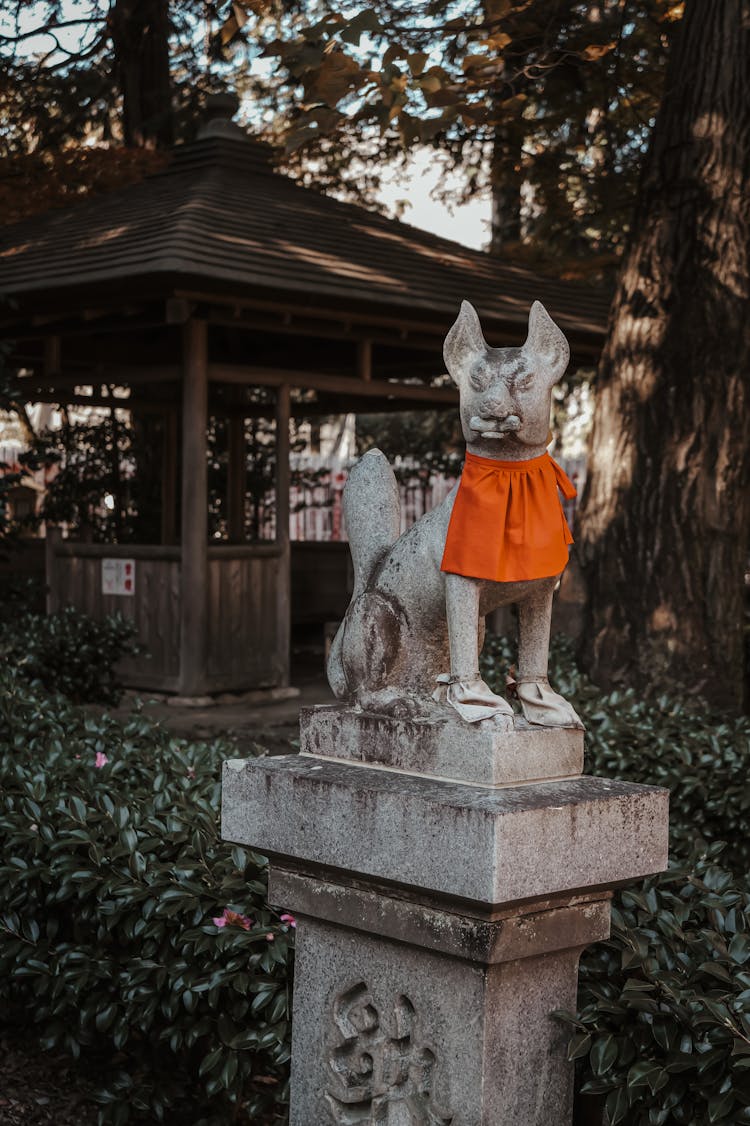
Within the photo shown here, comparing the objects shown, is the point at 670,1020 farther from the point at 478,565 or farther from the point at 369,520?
the point at 369,520

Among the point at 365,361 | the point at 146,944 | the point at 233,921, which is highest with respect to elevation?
the point at 365,361

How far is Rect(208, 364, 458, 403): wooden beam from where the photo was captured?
10.6 metres

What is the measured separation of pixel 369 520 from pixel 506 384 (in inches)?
22.2

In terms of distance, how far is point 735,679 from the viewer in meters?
7.12

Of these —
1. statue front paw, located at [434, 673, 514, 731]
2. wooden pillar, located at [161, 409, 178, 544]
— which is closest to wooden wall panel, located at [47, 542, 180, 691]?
wooden pillar, located at [161, 409, 178, 544]

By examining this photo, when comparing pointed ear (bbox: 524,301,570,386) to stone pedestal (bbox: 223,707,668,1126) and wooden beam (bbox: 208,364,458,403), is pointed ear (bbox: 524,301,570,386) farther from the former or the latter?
wooden beam (bbox: 208,364,458,403)

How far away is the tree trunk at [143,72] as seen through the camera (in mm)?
15695

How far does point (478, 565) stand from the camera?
9.23 ft

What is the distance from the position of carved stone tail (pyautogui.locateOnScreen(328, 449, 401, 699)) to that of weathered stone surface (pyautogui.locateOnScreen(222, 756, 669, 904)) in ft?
1.02

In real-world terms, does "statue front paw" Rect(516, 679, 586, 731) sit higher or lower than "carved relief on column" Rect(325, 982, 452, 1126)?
higher

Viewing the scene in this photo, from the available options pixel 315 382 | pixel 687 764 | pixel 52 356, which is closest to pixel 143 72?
pixel 52 356

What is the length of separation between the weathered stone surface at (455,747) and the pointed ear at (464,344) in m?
0.77

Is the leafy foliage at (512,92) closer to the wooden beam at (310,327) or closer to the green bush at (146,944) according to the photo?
the wooden beam at (310,327)

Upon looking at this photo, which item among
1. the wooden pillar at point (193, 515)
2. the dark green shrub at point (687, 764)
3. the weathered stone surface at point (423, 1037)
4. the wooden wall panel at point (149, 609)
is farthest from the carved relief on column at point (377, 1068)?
the wooden wall panel at point (149, 609)
